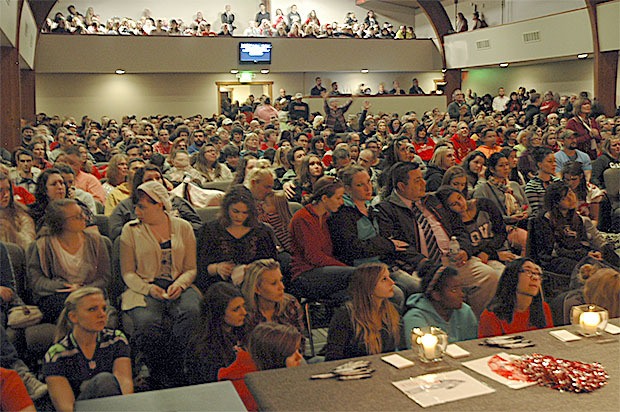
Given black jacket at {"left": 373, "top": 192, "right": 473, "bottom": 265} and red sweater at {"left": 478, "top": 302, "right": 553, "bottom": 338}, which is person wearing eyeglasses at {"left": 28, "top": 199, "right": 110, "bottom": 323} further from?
red sweater at {"left": 478, "top": 302, "right": 553, "bottom": 338}

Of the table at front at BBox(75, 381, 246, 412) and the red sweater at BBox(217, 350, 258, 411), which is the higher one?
the table at front at BBox(75, 381, 246, 412)

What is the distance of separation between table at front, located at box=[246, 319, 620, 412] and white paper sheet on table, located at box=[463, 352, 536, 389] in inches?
0.8

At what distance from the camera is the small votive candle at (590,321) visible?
2889 millimetres

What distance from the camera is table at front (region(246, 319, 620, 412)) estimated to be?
2.26 meters

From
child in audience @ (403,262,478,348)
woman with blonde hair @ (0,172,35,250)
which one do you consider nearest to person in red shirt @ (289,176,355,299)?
child in audience @ (403,262,478,348)

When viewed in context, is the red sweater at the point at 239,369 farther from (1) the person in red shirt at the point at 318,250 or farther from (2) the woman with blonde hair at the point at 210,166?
(2) the woman with blonde hair at the point at 210,166

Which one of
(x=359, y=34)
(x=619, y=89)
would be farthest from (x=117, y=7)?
(x=619, y=89)

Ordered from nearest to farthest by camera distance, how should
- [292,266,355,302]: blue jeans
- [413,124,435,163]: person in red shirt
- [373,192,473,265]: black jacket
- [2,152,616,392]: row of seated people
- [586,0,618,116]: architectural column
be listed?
[2,152,616,392]: row of seated people
[292,266,355,302]: blue jeans
[373,192,473,265]: black jacket
[413,124,435,163]: person in red shirt
[586,0,618,116]: architectural column

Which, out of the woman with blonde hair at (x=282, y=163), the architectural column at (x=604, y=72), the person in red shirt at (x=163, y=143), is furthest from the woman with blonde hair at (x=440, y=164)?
the architectural column at (x=604, y=72)

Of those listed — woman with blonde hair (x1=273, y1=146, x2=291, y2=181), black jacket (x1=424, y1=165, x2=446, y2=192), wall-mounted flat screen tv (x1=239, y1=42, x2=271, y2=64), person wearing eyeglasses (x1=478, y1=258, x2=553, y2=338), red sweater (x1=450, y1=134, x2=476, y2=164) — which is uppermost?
wall-mounted flat screen tv (x1=239, y1=42, x2=271, y2=64)

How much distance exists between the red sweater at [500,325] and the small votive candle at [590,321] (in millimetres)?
980

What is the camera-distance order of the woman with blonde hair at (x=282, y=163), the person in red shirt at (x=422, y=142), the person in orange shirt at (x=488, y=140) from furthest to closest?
the person in red shirt at (x=422, y=142) → the person in orange shirt at (x=488, y=140) → the woman with blonde hair at (x=282, y=163)

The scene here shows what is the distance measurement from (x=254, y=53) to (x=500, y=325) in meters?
15.3

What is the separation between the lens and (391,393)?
2.37 m
